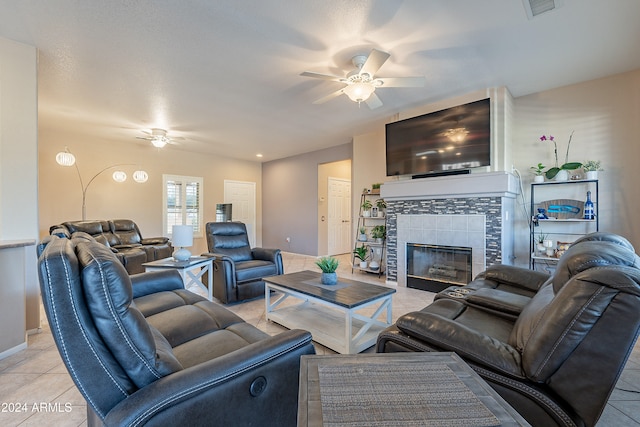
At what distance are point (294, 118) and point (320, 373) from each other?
4260 millimetres

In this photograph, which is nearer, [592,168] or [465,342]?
[465,342]

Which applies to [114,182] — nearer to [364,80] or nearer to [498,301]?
[364,80]

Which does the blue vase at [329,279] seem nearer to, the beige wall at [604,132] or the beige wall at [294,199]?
the beige wall at [604,132]

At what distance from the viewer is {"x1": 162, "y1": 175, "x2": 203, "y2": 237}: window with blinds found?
6648 millimetres

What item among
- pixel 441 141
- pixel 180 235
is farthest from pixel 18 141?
pixel 441 141

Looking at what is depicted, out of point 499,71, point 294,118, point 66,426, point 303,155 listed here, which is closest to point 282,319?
point 66,426

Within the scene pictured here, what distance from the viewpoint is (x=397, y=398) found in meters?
0.79

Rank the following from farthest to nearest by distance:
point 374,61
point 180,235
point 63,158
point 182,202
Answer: point 182,202 → point 63,158 → point 180,235 → point 374,61

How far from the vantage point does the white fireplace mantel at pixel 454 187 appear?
3447mm

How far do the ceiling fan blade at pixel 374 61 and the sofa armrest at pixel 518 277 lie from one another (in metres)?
2.10

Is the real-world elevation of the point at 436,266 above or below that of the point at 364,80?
below

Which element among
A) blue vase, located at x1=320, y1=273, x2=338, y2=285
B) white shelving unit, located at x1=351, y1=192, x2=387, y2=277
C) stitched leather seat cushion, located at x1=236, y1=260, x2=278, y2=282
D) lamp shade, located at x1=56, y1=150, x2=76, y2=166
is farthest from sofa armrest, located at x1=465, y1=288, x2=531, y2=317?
lamp shade, located at x1=56, y1=150, x2=76, y2=166

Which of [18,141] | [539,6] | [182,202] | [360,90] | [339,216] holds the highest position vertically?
[539,6]

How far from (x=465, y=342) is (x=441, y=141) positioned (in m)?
3.25
